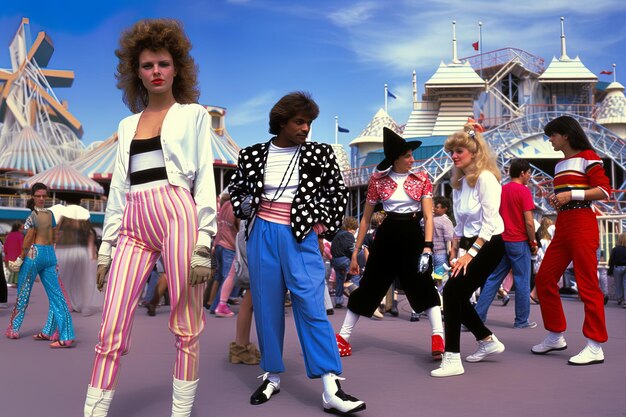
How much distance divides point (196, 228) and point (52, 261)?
14.8 ft

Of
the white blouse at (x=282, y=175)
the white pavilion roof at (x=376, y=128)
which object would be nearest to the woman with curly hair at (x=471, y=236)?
the white blouse at (x=282, y=175)

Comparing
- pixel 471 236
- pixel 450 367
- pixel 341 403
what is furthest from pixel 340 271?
pixel 341 403

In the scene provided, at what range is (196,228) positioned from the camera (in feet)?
11.9

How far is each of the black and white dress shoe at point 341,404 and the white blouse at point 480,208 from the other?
202 centimetres

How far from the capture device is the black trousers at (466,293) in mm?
5336

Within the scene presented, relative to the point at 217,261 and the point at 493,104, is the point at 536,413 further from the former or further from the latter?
the point at 493,104

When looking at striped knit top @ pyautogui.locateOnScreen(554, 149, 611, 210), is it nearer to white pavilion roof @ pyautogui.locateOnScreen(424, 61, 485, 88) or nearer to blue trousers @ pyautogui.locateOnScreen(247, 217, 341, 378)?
blue trousers @ pyautogui.locateOnScreen(247, 217, 341, 378)

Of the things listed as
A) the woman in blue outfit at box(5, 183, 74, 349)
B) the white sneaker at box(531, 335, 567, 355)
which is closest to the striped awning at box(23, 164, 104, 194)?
the woman in blue outfit at box(5, 183, 74, 349)

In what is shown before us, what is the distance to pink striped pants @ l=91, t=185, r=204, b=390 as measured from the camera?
11.4 ft

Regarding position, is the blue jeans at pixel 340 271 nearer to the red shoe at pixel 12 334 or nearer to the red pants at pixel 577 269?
the red shoe at pixel 12 334

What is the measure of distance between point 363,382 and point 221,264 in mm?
6683

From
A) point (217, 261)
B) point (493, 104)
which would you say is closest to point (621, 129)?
point (493, 104)

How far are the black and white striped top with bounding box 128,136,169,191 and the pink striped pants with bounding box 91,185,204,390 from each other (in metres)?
0.06

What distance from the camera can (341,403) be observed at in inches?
157
